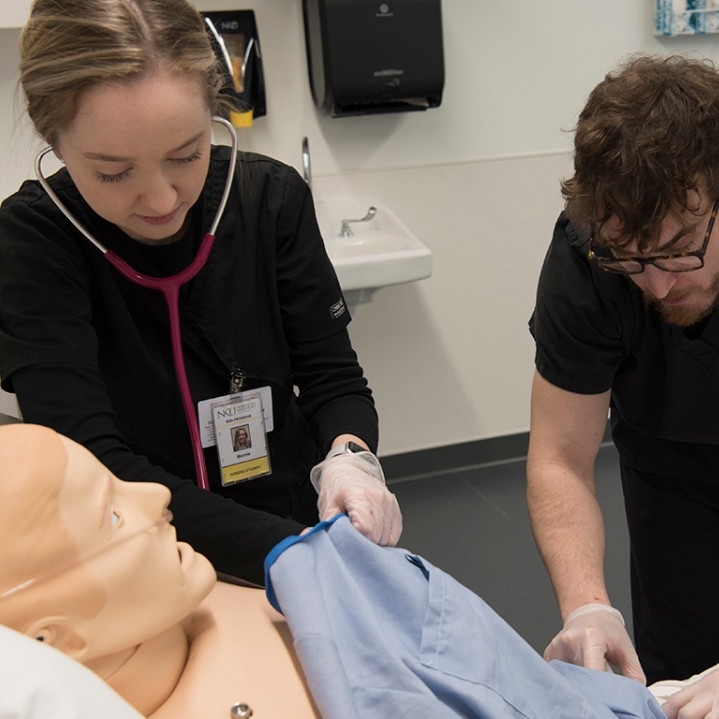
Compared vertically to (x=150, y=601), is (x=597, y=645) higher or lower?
lower

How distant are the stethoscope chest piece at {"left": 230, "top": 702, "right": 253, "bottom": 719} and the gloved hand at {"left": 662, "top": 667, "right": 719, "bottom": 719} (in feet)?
1.80

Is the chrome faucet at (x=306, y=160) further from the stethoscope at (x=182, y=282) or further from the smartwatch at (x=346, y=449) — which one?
the smartwatch at (x=346, y=449)

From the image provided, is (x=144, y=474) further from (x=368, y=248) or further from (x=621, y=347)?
(x=368, y=248)

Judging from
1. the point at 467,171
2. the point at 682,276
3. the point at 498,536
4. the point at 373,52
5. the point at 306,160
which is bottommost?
the point at 498,536

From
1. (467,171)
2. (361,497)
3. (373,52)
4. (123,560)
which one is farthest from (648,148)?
(467,171)

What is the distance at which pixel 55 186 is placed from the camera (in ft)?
4.11

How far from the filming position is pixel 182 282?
1266 millimetres

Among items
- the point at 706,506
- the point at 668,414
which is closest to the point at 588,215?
the point at 668,414

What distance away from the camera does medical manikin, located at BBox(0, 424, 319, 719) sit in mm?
741

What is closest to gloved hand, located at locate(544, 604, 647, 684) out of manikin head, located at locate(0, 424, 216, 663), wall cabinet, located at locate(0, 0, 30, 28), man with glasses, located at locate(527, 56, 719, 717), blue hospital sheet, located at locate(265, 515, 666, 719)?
man with glasses, located at locate(527, 56, 719, 717)

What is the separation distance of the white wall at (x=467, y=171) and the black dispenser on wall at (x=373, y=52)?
0.45ft

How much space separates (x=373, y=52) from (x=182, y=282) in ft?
5.32

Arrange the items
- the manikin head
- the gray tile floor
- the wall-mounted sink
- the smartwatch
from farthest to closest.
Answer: the wall-mounted sink, the gray tile floor, the smartwatch, the manikin head

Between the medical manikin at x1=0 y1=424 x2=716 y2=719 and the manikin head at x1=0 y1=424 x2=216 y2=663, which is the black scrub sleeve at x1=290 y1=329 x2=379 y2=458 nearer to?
the medical manikin at x1=0 y1=424 x2=716 y2=719
